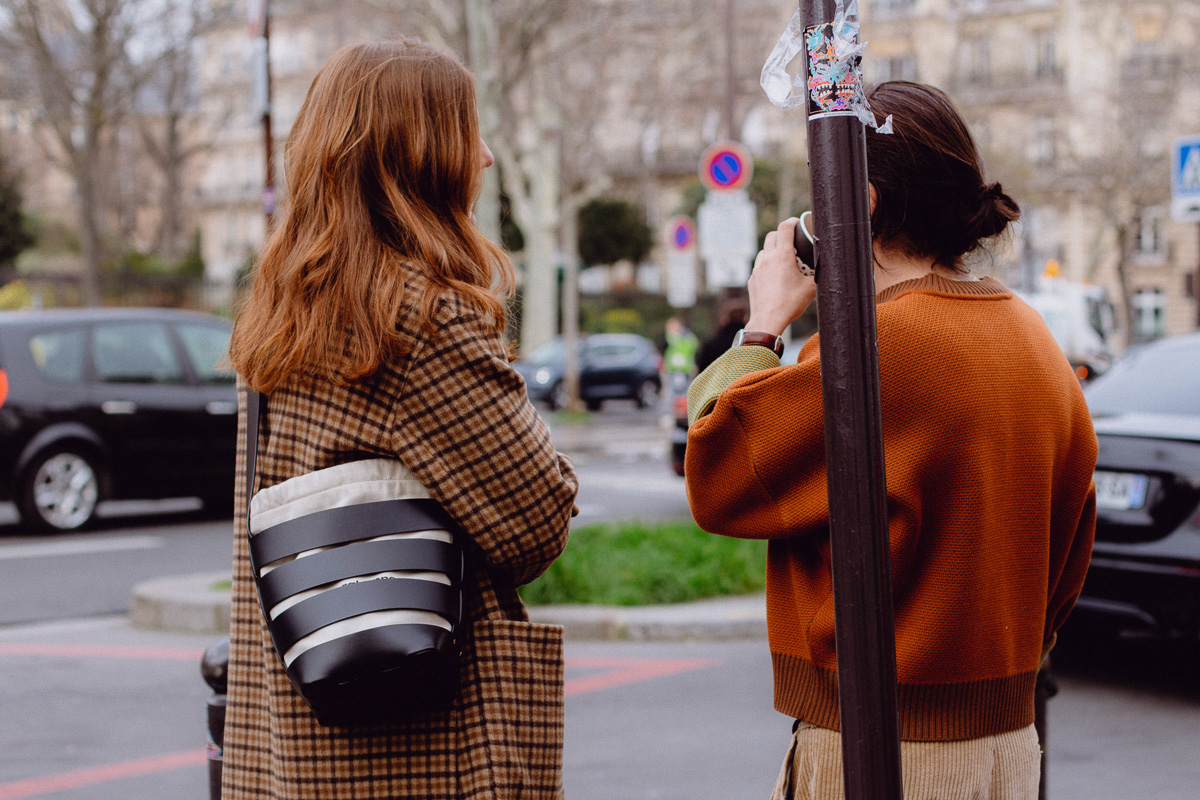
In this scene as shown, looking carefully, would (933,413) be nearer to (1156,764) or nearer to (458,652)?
(458,652)

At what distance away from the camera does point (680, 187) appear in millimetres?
58219

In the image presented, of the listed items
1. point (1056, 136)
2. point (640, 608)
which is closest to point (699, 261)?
point (1056, 136)

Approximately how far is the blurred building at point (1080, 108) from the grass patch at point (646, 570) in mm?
22595

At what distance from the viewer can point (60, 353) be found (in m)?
10.3

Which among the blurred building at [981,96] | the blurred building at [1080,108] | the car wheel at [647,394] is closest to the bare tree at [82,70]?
the blurred building at [981,96]

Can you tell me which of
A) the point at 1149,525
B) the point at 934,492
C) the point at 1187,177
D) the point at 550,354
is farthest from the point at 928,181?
the point at 550,354

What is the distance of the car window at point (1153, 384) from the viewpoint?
18.7 ft

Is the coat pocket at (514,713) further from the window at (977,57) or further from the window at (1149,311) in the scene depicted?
the window at (1149,311)

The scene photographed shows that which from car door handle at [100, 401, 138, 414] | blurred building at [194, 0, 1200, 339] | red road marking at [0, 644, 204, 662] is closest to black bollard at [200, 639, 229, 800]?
red road marking at [0, 644, 204, 662]

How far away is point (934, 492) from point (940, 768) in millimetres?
378

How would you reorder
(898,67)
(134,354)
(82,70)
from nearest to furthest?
(134,354)
(82,70)
(898,67)

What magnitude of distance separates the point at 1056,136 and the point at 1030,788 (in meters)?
42.3

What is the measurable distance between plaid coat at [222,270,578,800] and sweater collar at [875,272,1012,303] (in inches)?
20.5

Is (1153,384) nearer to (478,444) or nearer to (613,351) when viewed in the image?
(478,444)
